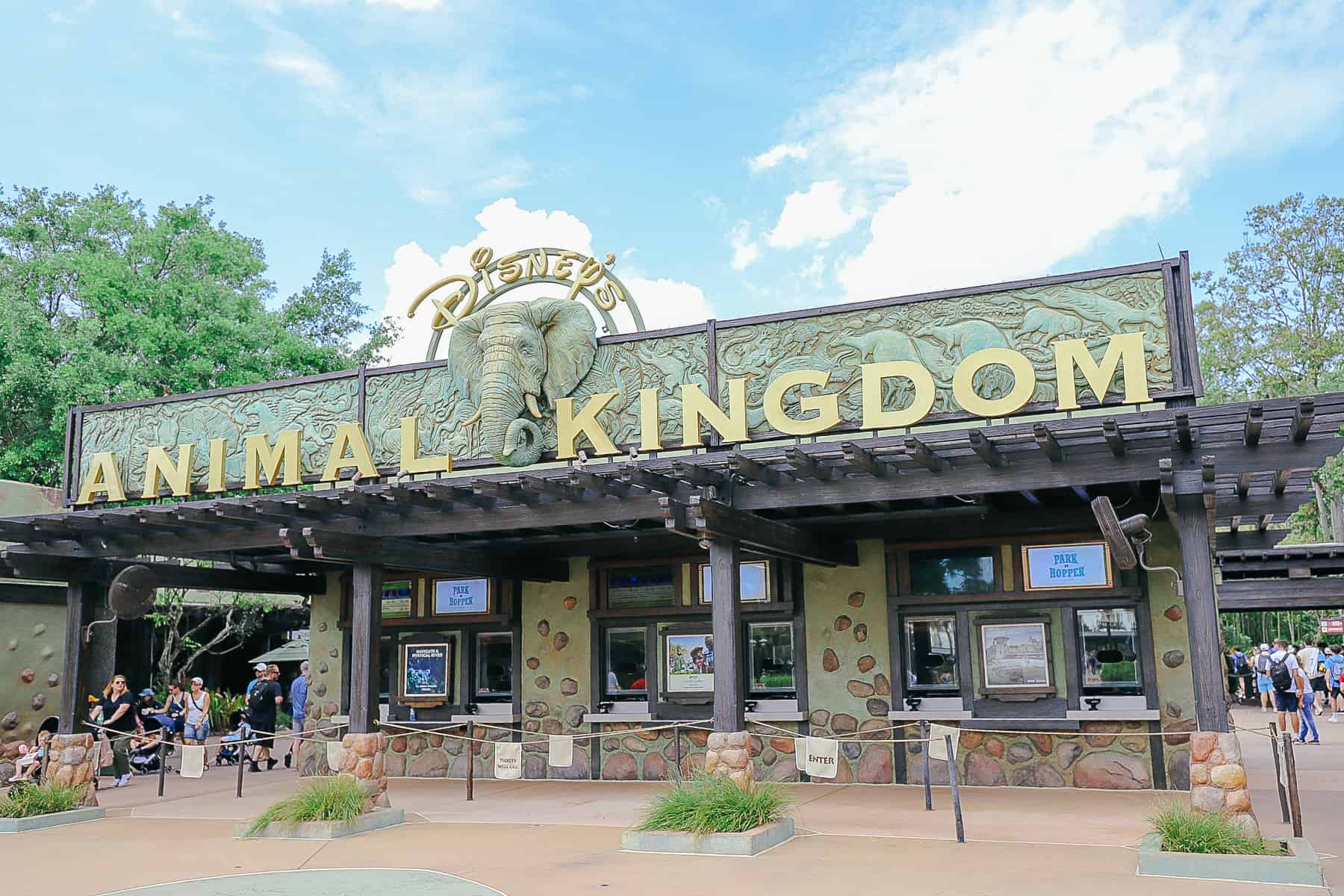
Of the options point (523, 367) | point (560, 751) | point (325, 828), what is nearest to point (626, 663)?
point (560, 751)

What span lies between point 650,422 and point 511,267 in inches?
127

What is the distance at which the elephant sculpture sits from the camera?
12.9m

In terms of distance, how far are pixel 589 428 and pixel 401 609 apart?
187 inches

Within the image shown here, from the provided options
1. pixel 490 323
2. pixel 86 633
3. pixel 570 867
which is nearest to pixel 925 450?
pixel 570 867

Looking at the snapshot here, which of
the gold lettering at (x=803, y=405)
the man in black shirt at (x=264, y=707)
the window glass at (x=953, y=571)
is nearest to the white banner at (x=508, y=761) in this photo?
the gold lettering at (x=803, y=405)

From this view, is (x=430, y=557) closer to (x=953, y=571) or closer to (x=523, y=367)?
(x=523, y=367)

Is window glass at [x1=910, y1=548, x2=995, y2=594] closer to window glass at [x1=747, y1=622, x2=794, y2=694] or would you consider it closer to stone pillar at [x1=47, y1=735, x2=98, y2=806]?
window glass at [x1=747, y1=622, x2=794, y2=694]

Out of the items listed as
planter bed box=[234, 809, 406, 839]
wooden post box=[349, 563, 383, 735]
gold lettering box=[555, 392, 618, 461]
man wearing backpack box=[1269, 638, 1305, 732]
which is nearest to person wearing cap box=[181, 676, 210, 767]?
wooden post box=[349, 563, 383, 735]

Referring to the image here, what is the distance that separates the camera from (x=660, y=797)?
9.19 meters

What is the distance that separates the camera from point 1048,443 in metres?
8.69

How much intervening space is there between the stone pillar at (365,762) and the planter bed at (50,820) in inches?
130

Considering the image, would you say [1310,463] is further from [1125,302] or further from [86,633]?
[86,633]

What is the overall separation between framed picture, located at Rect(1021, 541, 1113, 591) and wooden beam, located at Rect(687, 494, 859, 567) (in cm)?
195

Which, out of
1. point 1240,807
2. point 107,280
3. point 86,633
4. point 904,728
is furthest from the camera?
point 107,280
